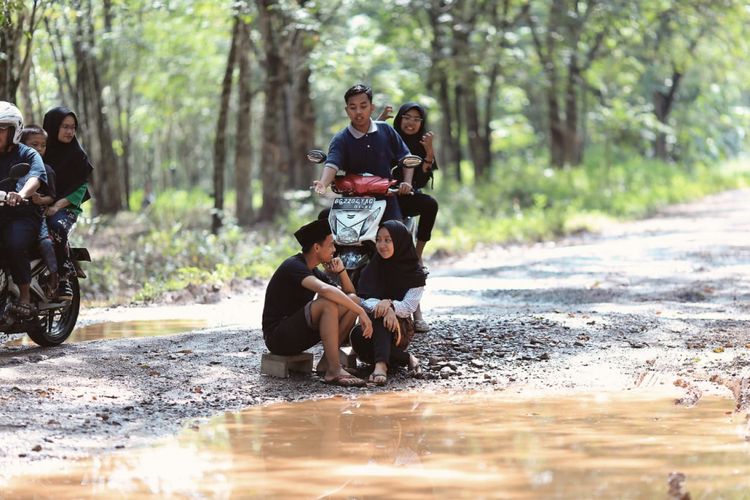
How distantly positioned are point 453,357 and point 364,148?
183 cm

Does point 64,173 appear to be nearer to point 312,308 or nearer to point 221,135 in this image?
point 312,308

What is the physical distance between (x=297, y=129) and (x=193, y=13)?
3937 mm

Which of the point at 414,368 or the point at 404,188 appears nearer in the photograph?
the point at 414,368

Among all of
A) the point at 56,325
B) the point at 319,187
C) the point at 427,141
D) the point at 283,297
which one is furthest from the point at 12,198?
the point at 427,141

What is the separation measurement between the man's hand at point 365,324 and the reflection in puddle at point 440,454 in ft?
1.97

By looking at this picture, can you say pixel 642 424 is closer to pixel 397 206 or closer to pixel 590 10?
pixel 397 206

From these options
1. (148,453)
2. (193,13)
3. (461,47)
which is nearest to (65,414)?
(148,453)

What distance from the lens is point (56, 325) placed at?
9484 millimetres

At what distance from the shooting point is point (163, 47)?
27.9 meters

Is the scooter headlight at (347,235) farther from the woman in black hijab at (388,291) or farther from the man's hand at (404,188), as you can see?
the man's hand at (404,188)

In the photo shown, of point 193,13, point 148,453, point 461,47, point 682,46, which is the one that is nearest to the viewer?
point 148,453

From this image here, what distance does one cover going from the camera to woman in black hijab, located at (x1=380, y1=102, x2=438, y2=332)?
30.4ft

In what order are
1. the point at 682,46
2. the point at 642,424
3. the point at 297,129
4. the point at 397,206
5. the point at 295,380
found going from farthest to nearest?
the point at 682,46 < the point at 297,129 < the point at 397,206 < the point at 295,380 < the point at 642,424

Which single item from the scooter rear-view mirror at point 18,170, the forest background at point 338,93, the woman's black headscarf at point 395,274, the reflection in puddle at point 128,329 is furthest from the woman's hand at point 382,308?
the forest background at point 338,93
